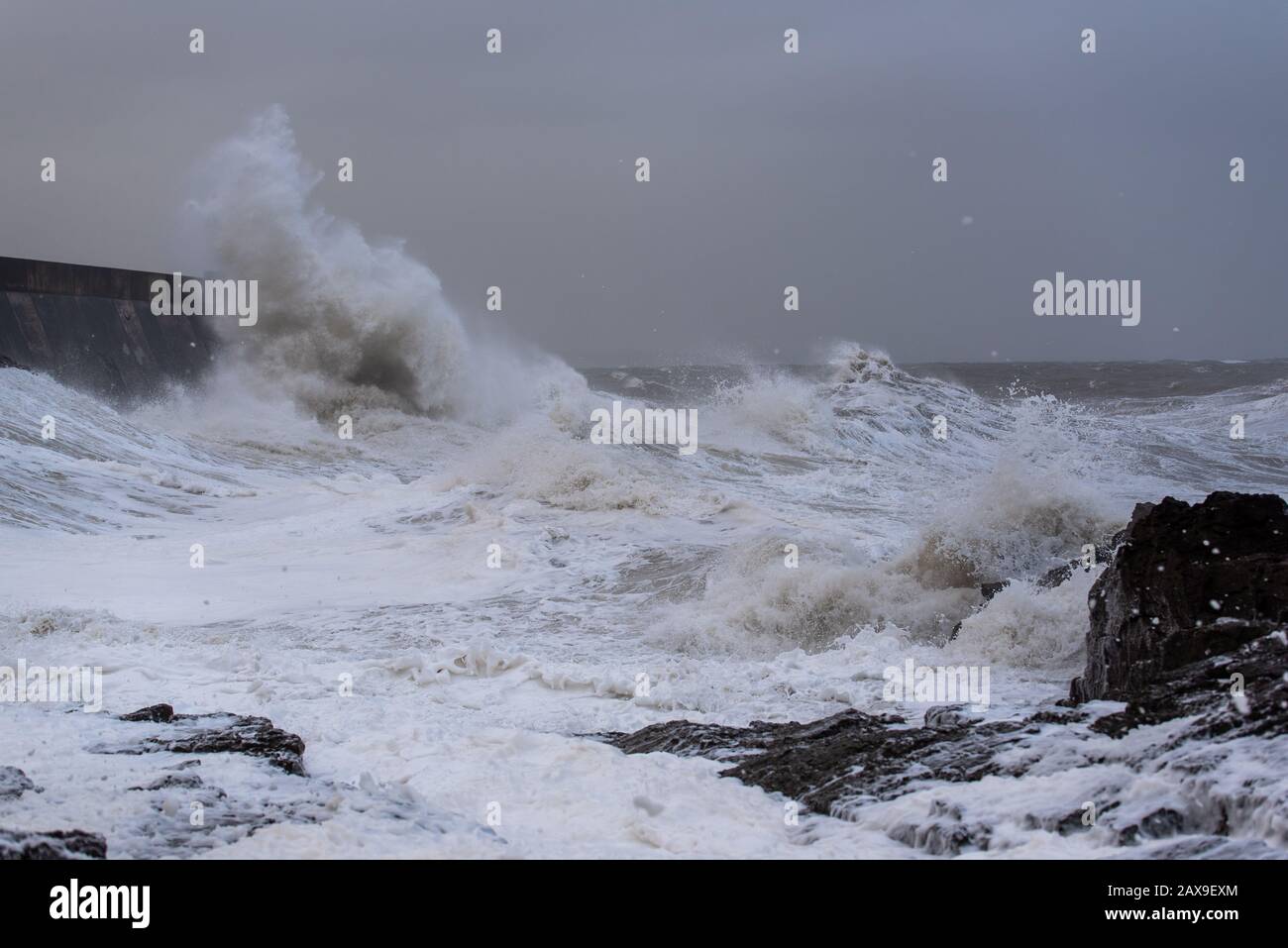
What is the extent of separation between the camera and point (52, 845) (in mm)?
3367

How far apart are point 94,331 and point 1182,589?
1989cm

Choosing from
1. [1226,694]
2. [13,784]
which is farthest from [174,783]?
[1226,694]

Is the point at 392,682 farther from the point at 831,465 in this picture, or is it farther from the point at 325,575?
the point at 831,465

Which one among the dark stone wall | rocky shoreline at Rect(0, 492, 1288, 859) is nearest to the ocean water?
rocky shoreline at Rect(0, 492, 1288, 859)

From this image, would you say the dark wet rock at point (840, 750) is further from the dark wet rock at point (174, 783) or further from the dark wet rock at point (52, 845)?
the dark wet rock at point (52, 845)

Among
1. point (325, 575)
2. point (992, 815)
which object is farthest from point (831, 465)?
point (992, 815)

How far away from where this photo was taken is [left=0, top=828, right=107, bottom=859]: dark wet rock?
3291 mm

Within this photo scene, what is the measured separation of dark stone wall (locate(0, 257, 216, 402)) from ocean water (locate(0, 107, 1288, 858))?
2.53ft

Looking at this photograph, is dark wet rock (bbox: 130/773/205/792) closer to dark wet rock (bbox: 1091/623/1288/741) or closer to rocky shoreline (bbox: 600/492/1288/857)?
rocky shoreline (bbox: 600/492/1288/857)

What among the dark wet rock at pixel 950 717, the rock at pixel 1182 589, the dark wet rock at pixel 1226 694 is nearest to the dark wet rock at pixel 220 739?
the dark wet rock at pixel 950 717

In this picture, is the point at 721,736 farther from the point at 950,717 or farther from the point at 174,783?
the point at 174,783

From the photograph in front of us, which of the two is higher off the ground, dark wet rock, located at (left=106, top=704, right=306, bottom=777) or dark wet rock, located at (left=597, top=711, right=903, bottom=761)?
dark wet rock, located at (left=106, top=704, right=306, bottom=777)

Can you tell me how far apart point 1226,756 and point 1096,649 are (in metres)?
1.86

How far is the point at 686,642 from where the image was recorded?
27.3 ft
